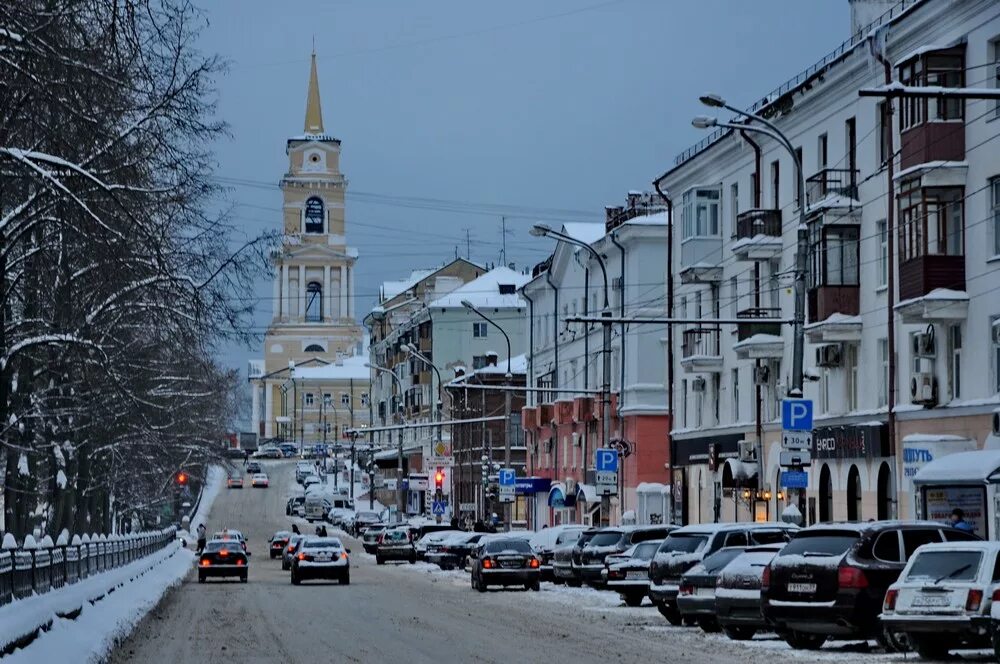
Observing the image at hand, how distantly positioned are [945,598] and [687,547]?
38.4 feet

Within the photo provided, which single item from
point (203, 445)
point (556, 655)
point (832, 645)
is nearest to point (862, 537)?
point (832, 645)

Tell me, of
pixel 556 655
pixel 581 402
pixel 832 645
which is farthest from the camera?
pixel 581 402

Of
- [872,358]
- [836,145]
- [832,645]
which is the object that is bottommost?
[832,645]

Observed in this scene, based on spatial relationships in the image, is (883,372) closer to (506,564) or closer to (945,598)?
(506,564)

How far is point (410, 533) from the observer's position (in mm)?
79688

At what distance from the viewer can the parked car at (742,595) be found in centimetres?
2738

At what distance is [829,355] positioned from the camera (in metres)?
49.6

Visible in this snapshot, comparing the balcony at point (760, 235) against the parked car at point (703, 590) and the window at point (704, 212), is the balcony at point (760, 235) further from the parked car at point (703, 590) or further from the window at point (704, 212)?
the parked car at point (703, 590)

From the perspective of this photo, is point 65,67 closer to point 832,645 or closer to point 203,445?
point 832,645

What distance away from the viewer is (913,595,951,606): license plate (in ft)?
73.5

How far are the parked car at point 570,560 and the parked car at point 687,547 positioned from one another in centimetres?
1285

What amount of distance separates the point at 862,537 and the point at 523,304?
4336 inches

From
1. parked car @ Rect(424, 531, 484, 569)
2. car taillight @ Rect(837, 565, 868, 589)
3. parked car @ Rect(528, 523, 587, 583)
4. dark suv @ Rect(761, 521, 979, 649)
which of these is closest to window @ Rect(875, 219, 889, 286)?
parked car @ Rect(528, 523, 587, 583)

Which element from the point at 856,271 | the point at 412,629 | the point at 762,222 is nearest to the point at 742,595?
the point at 412,629
